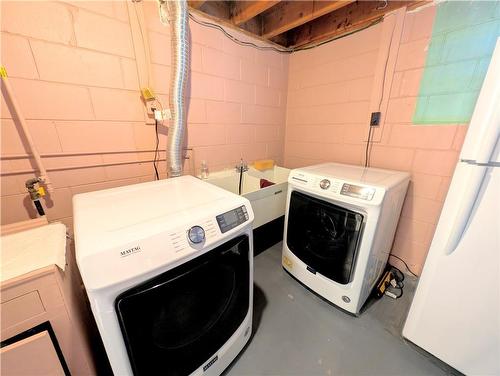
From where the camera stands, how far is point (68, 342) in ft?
2.42

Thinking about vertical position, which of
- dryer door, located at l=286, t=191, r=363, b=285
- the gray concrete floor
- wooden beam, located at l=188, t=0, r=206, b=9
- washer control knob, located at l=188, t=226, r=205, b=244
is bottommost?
the gray concrete floor

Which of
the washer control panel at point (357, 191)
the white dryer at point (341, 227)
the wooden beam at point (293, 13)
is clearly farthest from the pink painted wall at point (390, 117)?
the washer control panel at point (357, 191)

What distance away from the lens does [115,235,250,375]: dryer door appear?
634mm

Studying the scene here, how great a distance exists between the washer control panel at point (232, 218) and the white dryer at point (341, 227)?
64 centimetres

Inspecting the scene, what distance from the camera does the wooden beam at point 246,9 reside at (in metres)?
1.39

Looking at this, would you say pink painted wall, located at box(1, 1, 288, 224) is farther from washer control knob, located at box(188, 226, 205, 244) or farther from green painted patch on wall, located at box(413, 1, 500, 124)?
green painted patch on wall, located at box(413, 1, 500, 124)

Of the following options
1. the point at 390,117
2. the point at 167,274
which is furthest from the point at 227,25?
the point at 167,274

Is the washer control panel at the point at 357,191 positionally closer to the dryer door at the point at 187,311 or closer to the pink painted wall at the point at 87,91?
the dryer door at the point at 187,311

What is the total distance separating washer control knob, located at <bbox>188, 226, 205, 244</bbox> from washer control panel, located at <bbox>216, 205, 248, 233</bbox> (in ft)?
0.26

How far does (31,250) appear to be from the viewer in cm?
75

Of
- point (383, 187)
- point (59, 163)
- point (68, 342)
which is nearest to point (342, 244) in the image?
point (383, 187)

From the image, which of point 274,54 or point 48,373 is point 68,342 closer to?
point 48,373

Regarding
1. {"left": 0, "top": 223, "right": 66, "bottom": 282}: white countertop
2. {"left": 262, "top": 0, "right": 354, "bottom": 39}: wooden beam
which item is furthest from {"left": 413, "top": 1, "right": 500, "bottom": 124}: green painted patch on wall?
{"left": 0, "top": 223, "right": 66, "bottom": 282}: white countertop

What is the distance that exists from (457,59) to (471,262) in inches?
48.3
